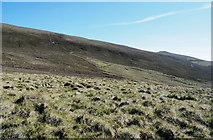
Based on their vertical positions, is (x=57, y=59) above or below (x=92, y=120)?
above

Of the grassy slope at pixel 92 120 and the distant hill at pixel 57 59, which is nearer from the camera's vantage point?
the grassy slope at pixel 92 120

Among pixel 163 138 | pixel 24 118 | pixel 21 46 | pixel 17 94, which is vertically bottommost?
pixel 163 138

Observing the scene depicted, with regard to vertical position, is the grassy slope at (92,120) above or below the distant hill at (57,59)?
below

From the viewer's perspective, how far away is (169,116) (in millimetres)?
10008

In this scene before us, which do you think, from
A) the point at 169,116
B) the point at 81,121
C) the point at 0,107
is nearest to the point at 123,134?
the point at 81,121

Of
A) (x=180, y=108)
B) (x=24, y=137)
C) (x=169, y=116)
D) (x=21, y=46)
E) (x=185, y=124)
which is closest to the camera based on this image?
(x=24, y=137)

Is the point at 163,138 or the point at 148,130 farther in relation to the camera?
the point at 148,130

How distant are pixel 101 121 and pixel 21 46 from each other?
70.0 m

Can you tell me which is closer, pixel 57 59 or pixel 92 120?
pixel 92 120

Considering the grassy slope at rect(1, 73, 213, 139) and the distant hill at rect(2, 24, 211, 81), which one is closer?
the grassy slope at rect(1, 73, 213, 139)

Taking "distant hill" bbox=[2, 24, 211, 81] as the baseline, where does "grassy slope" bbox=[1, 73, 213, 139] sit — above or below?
below

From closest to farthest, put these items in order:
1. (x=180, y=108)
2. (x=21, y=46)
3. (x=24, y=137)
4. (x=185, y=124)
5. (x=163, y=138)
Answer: (x=24, y=137)
(x=163, y=138)
(x=185, y=124)
(x=180, y=108)
(x=21, y=46)

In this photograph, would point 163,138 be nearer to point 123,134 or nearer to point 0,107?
point 123,134

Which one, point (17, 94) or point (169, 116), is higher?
point (17, 94)
